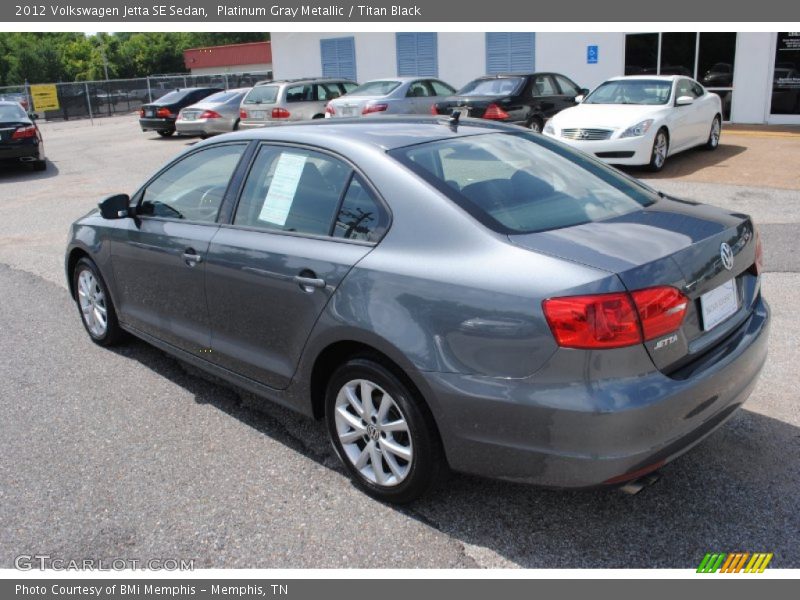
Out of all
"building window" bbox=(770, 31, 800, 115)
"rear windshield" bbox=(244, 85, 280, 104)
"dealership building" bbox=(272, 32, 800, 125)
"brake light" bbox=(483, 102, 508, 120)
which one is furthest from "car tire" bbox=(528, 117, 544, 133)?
"rear windshield" bbox=(244, 85, 280, 104)

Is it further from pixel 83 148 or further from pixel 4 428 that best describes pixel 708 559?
pixel 83 148

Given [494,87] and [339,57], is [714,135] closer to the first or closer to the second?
[494,87]

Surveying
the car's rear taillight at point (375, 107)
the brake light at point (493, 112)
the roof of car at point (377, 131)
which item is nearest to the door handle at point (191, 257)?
the roof of car at point (377, 131)

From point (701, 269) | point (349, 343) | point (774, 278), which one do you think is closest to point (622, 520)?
point (701, 269)

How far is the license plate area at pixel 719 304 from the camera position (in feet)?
9.78

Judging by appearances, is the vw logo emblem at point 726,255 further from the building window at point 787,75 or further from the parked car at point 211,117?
the parked car at point 211,117

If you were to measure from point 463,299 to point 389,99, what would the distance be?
13934 mm

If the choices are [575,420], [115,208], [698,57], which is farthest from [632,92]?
[575,420]

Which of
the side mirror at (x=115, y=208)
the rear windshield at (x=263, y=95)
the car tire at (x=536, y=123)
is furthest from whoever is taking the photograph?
the rear windshield at (x=263, y=95)

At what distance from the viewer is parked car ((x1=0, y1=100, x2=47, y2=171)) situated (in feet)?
50.5

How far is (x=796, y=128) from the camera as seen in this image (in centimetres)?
1691

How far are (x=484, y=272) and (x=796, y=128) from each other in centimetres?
1682

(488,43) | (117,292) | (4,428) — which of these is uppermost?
(488,43)

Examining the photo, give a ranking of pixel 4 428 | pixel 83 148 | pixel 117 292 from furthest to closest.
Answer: pixel 83 148 → pixel 117 292 → pixel 4 428
